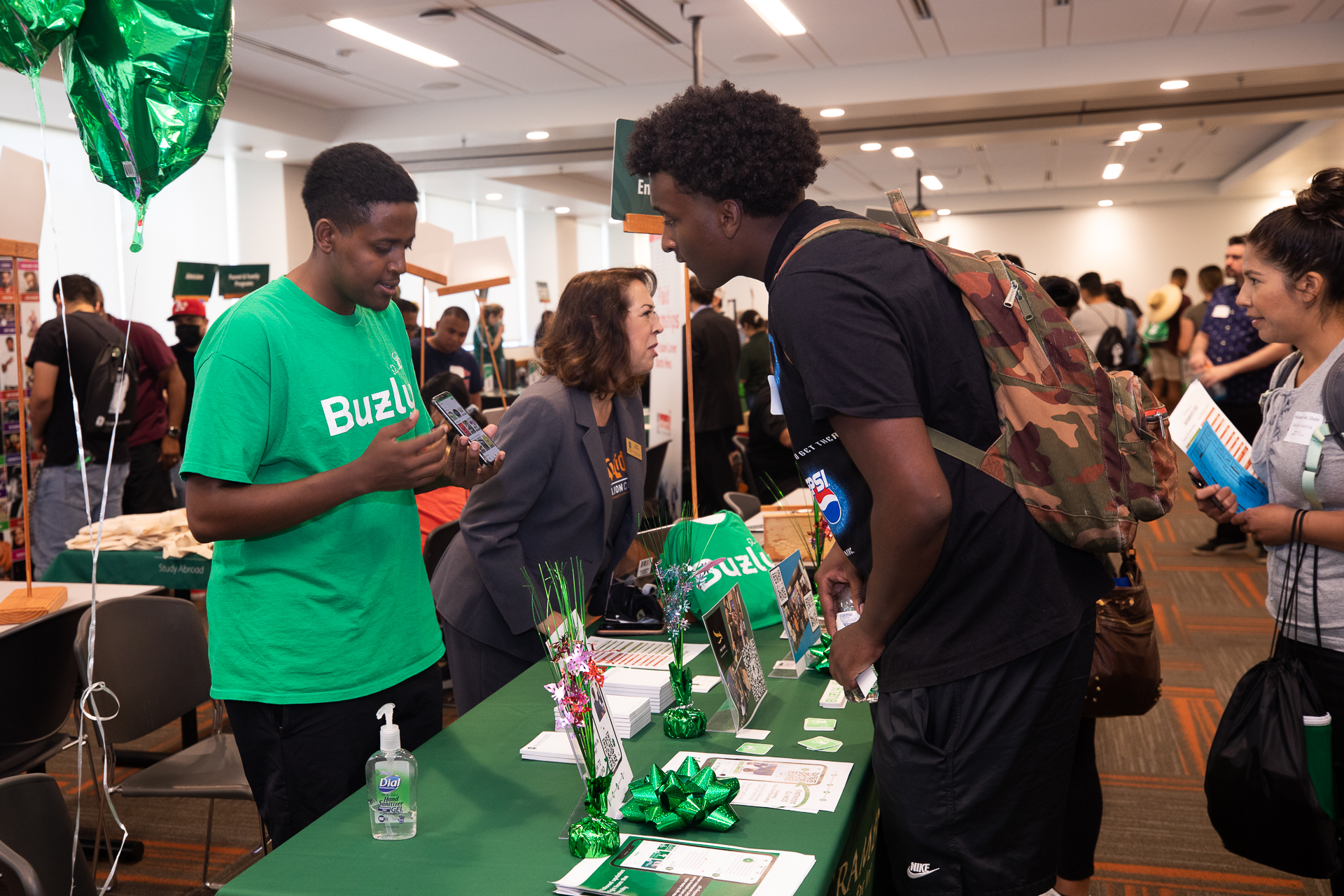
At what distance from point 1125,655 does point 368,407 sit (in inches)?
57.4

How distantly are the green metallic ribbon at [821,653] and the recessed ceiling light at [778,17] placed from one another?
192 inches

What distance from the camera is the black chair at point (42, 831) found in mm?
1392

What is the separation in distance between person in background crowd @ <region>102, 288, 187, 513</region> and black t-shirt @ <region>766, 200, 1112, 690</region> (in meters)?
4.67

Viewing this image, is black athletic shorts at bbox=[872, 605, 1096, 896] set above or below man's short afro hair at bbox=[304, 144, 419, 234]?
below

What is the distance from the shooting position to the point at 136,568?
3.62 meters

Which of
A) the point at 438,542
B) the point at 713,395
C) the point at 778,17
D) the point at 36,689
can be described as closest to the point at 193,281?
the point at 713,395

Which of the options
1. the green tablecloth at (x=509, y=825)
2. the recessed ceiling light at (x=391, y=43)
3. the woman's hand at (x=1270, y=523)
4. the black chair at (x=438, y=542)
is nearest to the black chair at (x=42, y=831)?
the green tablecloth at (x=509, y=825)

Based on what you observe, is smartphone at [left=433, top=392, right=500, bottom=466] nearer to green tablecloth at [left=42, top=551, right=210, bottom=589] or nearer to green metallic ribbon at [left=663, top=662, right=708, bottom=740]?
green metallic ribbon at [left=663, top=662, right=708, bottom=740]

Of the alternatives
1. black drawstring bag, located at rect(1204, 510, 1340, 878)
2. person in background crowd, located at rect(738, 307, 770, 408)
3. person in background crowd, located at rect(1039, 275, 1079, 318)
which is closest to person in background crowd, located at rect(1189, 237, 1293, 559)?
person in background crowd, located at rect(1039, 275, 1079, 318)

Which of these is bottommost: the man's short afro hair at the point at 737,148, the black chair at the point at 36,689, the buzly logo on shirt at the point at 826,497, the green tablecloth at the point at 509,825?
the black chair at the point at 36,689

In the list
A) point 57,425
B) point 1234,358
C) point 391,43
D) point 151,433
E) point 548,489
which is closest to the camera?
point 548,489

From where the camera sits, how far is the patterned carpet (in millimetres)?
2477

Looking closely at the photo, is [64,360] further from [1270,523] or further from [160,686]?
[1270,523]

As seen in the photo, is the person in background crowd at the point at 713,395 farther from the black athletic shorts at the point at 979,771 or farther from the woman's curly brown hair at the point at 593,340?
the black athletic shorts at the point at 979,771
